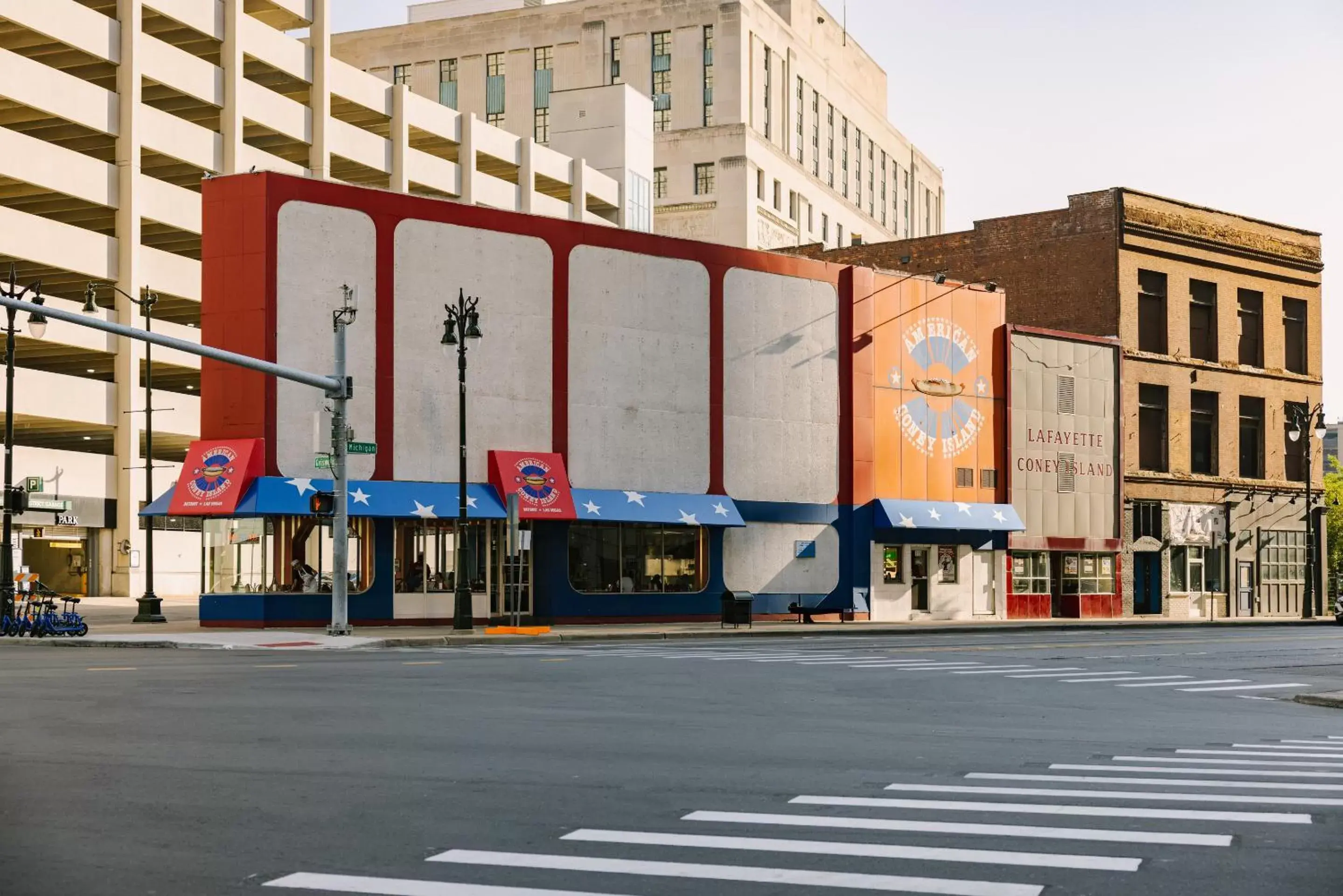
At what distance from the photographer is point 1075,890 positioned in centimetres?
716

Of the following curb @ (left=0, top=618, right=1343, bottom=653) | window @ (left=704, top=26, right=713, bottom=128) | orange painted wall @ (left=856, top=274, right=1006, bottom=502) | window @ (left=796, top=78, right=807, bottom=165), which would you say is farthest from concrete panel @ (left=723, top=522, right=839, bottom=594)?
window @ (left=796, top=78, right=807, bottom=165)

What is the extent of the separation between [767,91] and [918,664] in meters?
91.6

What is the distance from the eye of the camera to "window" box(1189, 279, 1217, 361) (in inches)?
2392

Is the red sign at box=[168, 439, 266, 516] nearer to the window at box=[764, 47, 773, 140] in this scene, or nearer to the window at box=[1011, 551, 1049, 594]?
the window at box=[1011, 551, 1049, 594]

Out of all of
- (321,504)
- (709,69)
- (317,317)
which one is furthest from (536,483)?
(709,69)

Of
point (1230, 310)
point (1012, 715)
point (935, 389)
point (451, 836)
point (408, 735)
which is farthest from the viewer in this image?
point (1230, 310)

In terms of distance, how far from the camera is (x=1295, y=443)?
Answer: 2591 inches

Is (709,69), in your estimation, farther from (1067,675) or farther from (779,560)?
(1067,675)

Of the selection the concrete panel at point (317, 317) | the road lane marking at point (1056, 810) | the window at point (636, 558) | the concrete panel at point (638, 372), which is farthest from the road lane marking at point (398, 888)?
the concrete panel at point (638, 372)

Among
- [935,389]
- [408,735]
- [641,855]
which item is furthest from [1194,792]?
[935,389]

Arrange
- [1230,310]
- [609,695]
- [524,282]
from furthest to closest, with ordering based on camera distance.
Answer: [1230,310], [524,282], [609,695]

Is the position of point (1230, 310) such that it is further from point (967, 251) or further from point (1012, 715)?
point (1012, 715)

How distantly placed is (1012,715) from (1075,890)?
1027cm

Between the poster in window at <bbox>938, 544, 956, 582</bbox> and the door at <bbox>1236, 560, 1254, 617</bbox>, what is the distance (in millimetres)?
17453
